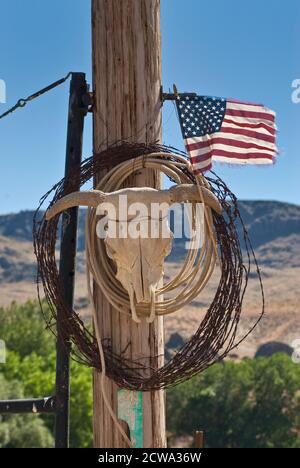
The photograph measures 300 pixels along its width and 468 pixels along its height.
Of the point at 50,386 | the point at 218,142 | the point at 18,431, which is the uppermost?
the point at 50,386

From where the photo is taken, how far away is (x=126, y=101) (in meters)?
4.10

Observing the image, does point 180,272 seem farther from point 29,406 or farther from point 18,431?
point 18,431

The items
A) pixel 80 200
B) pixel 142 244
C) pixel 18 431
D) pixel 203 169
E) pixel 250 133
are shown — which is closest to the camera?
pixel 142 244

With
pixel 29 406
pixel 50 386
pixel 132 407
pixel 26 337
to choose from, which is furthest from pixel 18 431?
pixel 132 407

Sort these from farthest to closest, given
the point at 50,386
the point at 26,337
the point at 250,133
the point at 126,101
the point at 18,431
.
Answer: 1. the point at 26,337
2. the point at 50,386
3. the point at 18,431
4. the point at 250,133
5. the point at 126,101

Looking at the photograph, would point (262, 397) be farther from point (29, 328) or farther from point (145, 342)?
point (145, 342)

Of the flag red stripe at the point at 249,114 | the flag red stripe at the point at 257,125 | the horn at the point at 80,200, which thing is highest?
the flag red stripe at the point at 249,114

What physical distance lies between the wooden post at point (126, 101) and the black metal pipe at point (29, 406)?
0.24 m

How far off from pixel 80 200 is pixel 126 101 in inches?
22.3

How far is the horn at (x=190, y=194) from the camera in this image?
3793 millimetres

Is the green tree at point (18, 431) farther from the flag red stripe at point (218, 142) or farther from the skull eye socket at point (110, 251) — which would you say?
the skull eye socket at point (110, 251)

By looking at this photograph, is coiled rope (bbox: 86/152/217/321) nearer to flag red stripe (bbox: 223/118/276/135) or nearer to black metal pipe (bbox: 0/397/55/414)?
flag red stripe (bbox: 223/118/276/135)

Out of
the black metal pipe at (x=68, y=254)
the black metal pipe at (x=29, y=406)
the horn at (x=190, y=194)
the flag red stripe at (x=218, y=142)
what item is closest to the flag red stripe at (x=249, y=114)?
the flag red stripe at (x=218, y=142)

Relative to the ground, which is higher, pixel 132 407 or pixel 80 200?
pixel 80 200
